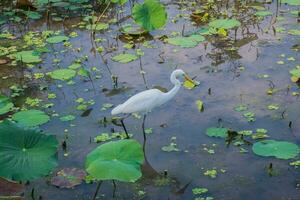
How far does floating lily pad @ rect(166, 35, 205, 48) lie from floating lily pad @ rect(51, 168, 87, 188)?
8.36 ft

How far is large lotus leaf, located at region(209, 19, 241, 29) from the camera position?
6.08 metres

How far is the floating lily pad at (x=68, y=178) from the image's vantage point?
3595 mm

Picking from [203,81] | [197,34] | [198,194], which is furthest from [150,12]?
[198,194]

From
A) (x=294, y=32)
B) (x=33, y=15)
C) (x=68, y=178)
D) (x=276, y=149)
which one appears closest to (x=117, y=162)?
(x=68, y=178)

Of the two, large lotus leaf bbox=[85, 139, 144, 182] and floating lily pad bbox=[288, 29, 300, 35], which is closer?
large lotus leaf bbox=[85, 139, 144, 182]

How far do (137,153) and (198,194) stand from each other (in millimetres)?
655

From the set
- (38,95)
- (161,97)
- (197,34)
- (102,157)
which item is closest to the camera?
(102,157)

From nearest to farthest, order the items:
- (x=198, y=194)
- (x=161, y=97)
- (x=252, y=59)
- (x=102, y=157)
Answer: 1. (x=102, y=157)
2. (x=198, y=194)
3. (x=161, y=97)
4. (x=252, y=59)

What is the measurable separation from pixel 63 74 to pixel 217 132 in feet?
6.41

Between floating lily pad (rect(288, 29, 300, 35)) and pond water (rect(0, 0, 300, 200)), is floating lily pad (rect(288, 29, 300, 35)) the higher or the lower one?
the higher one

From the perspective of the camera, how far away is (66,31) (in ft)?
22.1

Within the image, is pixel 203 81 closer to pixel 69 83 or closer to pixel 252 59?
pixel 252 59

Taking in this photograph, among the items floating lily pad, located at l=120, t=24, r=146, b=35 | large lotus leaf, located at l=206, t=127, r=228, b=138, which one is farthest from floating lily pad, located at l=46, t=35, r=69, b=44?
large lotus leaf, located at l=206, t=127, r=228, b=138

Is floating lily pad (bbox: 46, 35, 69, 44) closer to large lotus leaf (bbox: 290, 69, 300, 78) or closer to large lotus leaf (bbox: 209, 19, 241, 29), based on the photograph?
large lotus leaf (bbox: 209, 19, 241, 29)
